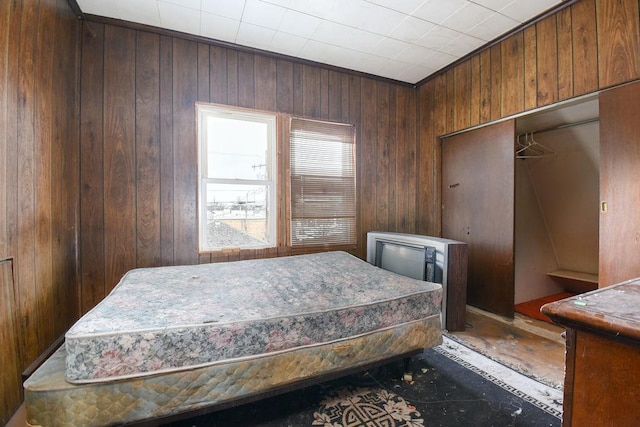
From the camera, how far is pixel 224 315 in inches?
53.4

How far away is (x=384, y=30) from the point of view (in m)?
2.57

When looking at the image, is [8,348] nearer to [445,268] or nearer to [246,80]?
[246,80]

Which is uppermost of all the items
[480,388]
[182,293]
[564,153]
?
[564,153]

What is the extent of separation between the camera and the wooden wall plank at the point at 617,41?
6.15ft

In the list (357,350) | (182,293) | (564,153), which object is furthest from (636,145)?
(182,293)

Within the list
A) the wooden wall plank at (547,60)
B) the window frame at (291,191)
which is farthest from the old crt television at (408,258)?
the wooden wall plank at (547,60)

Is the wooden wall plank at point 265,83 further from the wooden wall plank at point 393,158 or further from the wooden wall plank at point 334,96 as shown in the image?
the wooden wall plank at point 393,158

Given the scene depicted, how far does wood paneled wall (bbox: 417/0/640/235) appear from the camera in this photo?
1.96 metres

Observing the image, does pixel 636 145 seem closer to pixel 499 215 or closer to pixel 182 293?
pixel 499 215

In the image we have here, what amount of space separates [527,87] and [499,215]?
3.86 ft

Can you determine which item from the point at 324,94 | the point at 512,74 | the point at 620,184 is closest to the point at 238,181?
the point at 324,94

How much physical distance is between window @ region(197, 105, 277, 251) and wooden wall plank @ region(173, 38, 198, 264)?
77 millimetres

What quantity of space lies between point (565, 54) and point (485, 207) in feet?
4.61

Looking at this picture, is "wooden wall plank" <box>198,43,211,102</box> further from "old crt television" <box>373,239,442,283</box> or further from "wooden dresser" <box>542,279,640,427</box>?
"wooden dresser" <box>542,279,640,427</box>
